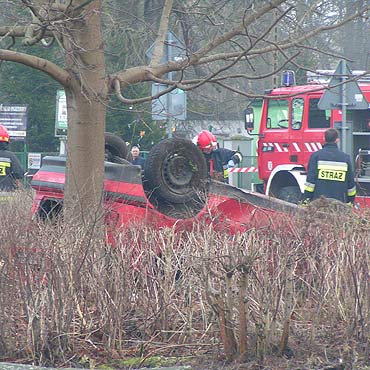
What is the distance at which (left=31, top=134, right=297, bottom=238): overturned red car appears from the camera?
24.8 feet

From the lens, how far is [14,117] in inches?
970

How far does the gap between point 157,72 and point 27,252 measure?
2.78m

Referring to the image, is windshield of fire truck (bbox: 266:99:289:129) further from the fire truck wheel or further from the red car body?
the red car body

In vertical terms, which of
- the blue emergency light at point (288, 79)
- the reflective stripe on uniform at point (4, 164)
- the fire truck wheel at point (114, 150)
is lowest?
the reflective stripe on uniform at point (4, 164)

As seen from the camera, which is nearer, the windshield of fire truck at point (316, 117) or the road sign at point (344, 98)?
the road sign at point (344, 98)

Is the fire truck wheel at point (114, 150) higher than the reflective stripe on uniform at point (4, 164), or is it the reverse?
the fire truck wheel at point (114, 150)

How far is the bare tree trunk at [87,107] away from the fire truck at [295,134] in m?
7.79

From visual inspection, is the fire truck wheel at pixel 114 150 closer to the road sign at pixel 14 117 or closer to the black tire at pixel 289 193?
the black tire at pixel 289 193

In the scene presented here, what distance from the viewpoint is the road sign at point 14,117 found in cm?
2444

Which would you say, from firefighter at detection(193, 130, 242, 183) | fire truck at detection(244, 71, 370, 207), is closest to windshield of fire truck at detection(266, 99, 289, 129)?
fire truck at detection(244, 71, 370, 207)

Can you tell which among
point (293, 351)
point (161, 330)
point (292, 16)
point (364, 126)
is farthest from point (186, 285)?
point (364, 126)

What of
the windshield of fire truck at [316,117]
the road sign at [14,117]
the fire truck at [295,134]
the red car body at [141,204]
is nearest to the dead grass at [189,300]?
the red car body at [141,204]

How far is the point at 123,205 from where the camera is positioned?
758 centimetres

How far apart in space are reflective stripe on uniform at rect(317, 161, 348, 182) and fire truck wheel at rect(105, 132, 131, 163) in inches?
99.6
